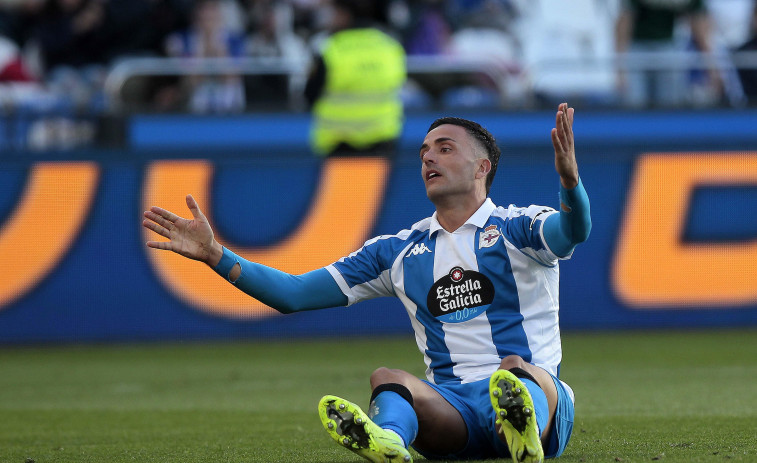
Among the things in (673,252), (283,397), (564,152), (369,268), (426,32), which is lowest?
(283,397)

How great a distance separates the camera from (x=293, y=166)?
11.4 metres

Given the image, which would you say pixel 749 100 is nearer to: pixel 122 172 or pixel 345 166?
pixel 345 166

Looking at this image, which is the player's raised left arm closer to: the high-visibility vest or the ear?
the ear

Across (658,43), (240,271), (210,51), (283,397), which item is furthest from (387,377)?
(658,43)

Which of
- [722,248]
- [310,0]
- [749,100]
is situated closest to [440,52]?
[310,0]

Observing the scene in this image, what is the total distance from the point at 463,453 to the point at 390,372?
0.45 metres

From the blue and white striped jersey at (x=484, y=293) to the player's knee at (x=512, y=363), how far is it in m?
0.20

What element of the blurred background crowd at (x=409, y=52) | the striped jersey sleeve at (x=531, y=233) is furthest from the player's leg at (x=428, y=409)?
the blurred background crowd at (x=409, y=52)

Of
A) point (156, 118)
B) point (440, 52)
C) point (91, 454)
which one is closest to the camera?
point (91, 454)

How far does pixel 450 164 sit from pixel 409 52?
9.84 m

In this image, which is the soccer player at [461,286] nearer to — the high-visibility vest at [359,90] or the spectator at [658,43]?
the high-visibility vest at [359,90]

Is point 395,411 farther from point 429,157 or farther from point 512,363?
point 429,157

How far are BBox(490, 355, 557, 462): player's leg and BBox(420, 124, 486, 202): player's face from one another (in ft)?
2.50

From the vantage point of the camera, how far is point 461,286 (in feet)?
16.2
